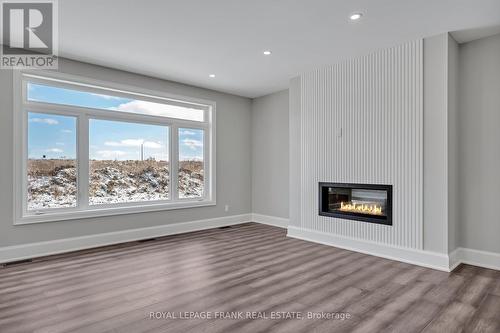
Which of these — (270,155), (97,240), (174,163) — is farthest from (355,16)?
(97,240)

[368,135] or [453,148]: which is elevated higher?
[368,135]

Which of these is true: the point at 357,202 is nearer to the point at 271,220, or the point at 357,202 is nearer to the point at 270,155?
the point at 271,220

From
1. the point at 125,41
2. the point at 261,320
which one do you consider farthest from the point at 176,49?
the point at 261,320

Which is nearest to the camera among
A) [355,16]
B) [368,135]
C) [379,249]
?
[355,16]

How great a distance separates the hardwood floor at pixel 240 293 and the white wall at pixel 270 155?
2.12 meters

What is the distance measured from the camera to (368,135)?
14.2 feet

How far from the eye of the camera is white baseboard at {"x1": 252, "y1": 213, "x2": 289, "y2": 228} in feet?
20.4

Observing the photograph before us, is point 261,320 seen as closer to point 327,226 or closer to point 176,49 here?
point 327,226

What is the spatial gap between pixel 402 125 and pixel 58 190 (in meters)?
5.03

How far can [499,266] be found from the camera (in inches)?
139

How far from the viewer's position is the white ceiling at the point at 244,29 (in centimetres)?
299

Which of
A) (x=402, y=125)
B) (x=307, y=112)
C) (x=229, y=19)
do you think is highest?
(x=229, y=19)

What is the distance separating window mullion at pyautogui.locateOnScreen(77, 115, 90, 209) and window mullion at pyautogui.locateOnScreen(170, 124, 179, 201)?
4.93ft

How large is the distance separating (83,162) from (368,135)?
4.38 meters
